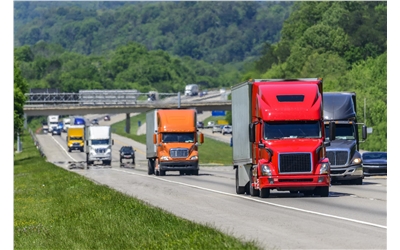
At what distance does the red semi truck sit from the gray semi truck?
817cm

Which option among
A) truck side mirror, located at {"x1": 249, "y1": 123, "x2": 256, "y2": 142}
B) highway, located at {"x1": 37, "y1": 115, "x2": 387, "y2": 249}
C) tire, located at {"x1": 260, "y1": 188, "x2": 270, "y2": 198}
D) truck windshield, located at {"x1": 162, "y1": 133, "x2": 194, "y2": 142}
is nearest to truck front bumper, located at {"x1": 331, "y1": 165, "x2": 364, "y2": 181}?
highway, located at {"x1": 37, "y1": 115, "x2": 387, "y2": 249}

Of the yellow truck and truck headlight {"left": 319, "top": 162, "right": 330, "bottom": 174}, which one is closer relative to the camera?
truck headlight {"left": 319, "top": 162, "right": 330, "bottom": 174}

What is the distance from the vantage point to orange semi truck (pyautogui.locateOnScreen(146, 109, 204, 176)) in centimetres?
5731

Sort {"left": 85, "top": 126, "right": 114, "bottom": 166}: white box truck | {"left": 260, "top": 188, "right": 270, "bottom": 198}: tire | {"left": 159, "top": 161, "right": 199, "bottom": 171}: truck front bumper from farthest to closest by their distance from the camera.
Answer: {"left": 85, "top": 126, "right": 114, "bottom": 166}: white box truck, {"left": 159, "top": 161, "right": 199, "bottom": 171}: truck front bumper, {"left": 260, "top": 188, "right": 270, "bottom": 198}: tire

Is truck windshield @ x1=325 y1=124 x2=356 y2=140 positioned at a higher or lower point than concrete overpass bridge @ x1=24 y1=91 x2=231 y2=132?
lower

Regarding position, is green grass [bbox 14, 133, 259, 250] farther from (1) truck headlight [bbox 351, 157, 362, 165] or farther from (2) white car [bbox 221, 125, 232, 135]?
(2) white car [bbox 221, 125, 232, 135]

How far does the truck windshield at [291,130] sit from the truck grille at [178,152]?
2472 cm

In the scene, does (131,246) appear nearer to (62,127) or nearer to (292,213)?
(292,213)

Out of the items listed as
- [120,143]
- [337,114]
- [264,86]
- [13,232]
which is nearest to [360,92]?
[120,143]

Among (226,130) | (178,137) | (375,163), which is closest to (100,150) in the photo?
(178,137)

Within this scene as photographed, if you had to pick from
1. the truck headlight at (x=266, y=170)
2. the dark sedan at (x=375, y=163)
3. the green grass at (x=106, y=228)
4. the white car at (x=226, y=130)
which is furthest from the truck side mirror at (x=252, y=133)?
the white car at (x=226, y=130)

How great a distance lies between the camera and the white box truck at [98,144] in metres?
85.4

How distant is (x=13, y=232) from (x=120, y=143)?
122m

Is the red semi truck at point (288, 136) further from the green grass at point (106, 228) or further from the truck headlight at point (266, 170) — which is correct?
the green grass at point (106, 228)
